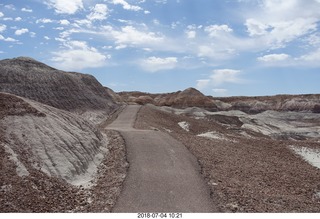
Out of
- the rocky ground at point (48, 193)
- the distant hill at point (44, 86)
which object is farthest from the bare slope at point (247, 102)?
the rocky ground at point (48, 193)

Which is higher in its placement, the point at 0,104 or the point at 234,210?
the point at 0,104

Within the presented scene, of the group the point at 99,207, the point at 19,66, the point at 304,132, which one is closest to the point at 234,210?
the point at 99,207

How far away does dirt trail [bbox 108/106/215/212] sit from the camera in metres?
11.1

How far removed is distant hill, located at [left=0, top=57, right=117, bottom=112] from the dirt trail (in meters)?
30.5

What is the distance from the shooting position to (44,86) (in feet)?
161

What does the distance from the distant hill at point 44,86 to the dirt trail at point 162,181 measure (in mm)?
30502

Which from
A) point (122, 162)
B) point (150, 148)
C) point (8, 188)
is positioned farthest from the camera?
point (150, 148)

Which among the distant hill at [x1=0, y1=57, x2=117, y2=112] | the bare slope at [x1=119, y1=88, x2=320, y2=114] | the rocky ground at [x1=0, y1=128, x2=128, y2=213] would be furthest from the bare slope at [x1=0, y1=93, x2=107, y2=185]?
the bare slope at [x1=119, y1=88, x2=320, y2=114]

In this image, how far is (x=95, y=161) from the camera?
16.4 m

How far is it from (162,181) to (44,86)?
39.7m

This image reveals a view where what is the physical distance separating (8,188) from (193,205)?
225 inches

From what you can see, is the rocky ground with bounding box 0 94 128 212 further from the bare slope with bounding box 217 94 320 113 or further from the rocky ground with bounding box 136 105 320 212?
the bare slope with bounding box 217 94 320 113

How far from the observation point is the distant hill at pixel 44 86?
46625 mm

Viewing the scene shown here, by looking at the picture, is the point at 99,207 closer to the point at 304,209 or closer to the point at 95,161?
the point at 95,161
